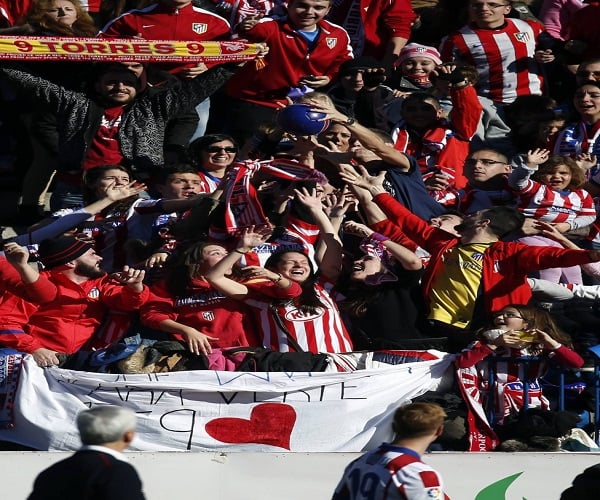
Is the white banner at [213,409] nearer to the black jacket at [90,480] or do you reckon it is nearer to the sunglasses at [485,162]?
the sunglasses at [485,162]

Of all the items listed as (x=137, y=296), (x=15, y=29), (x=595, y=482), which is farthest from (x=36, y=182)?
(x=595, y=482)

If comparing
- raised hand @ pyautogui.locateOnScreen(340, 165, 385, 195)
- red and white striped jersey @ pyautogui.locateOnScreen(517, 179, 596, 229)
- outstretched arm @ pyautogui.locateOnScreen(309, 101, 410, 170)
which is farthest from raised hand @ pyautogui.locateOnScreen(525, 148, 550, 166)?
raised hand @ pyautogui.locateOnScreen(340, 165, 385, 195)

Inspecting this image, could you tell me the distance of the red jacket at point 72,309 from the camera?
9461 mm

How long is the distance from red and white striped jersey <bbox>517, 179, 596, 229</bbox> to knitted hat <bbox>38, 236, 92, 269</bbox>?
3498 millimetres

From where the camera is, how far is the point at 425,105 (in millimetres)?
11656

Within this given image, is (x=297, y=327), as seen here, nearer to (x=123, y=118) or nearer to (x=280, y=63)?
→ (x=123, y=118)

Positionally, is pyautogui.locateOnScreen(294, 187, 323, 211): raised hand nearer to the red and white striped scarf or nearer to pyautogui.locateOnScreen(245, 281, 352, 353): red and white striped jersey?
the red and white striped scarf

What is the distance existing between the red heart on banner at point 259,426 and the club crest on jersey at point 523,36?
5.32 meters

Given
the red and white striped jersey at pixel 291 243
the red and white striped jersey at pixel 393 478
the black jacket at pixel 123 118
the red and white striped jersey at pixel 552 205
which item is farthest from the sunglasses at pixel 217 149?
the red and white striped jersey at pixel 393 478

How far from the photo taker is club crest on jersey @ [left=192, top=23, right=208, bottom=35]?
1230cm

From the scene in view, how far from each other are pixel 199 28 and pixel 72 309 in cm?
373

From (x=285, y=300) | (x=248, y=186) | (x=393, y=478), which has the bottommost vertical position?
(x=285, y=300)

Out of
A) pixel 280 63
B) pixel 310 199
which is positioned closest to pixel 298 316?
pixel 310 199

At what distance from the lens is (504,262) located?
9711 millimetres
